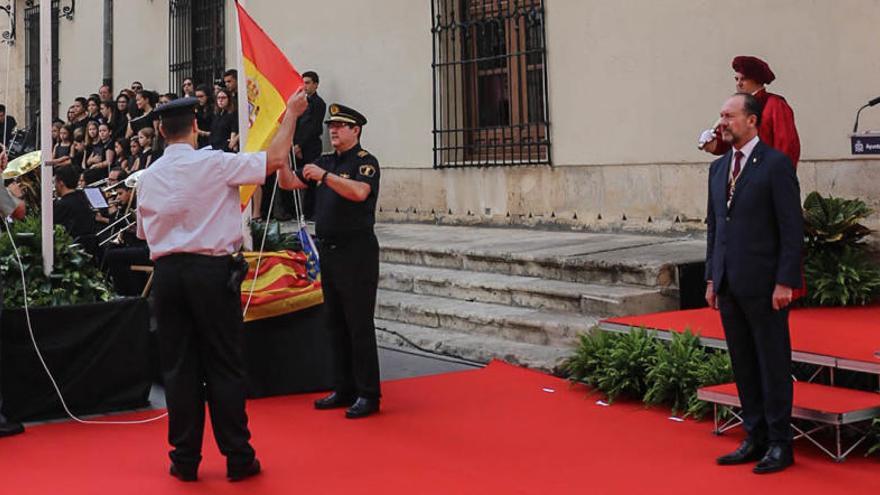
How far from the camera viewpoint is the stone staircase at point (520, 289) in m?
8.70

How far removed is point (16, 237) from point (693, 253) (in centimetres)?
518

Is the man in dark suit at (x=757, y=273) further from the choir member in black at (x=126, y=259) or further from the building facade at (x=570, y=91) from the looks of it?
the choir member in black at (x=126, y=259)

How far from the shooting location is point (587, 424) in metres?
6.85

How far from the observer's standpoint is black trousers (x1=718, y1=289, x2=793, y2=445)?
5.68 meters

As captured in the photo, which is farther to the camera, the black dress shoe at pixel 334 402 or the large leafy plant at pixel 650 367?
the black dress shoe at pixel 334 402

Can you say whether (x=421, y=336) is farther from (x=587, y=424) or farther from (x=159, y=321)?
(x=159, y=321)

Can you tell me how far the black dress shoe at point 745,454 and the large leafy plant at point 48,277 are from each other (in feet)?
14.5

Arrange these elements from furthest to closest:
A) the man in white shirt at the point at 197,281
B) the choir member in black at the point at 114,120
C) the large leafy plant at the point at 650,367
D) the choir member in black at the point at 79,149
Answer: the choir member in black at the point at 79,149 → the choir member in black at the point at 114,120 → the large leafy plant at the point at 650,367 → the man in white shirt at the point at 197,281

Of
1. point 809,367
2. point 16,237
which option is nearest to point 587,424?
point 809,367

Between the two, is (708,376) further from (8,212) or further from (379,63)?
(379,63)

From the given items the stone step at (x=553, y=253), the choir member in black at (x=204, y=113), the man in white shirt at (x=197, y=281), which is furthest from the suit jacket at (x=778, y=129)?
the choir member in black at (x=204, y=113)

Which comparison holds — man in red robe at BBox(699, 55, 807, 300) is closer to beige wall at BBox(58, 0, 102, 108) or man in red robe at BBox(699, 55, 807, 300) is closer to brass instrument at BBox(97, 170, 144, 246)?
brass instrument at BBox(97, 170, 144, 246)

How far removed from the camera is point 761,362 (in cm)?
573

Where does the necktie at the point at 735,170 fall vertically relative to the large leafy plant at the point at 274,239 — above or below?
above
